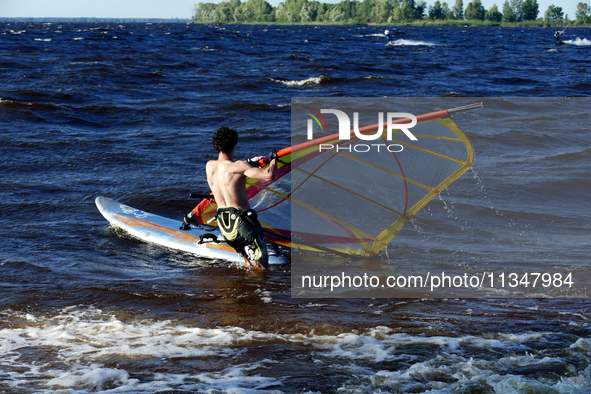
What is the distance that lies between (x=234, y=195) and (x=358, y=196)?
2673 mm

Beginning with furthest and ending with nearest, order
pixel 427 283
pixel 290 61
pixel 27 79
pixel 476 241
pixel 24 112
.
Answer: pixel 290 61 < pixel 27 79 < pixel 24 112 < pixel 476 241 < pixel 427 283

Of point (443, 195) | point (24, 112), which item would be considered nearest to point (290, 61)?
point (24, 112)

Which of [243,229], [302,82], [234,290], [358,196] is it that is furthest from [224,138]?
[302,82]

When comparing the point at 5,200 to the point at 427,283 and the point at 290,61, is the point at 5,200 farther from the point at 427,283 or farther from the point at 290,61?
the point at 290,61

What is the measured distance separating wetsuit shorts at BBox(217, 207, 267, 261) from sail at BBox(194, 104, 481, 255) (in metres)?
0.85

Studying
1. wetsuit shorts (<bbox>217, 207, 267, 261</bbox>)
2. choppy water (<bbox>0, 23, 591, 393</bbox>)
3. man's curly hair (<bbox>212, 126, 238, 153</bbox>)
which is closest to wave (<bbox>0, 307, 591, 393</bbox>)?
choppy water (<bbox>0, 23, 591, 393</bbox>)

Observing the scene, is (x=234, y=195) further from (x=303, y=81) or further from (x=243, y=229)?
(x=303, y=81)

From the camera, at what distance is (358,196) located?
794cm

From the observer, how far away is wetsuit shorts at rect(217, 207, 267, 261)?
5.78 meters

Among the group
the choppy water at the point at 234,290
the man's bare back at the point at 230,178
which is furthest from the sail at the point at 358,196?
the man's bare back at the point at 230,178

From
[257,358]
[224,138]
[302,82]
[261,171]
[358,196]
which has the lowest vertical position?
[257,358]

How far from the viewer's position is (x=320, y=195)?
25.9 feet

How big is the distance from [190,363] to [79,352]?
933 millimetres

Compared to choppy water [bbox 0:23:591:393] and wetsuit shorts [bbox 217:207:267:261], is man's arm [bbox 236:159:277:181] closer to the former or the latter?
wetsuit shorts [bbox 217:207:267:261]
